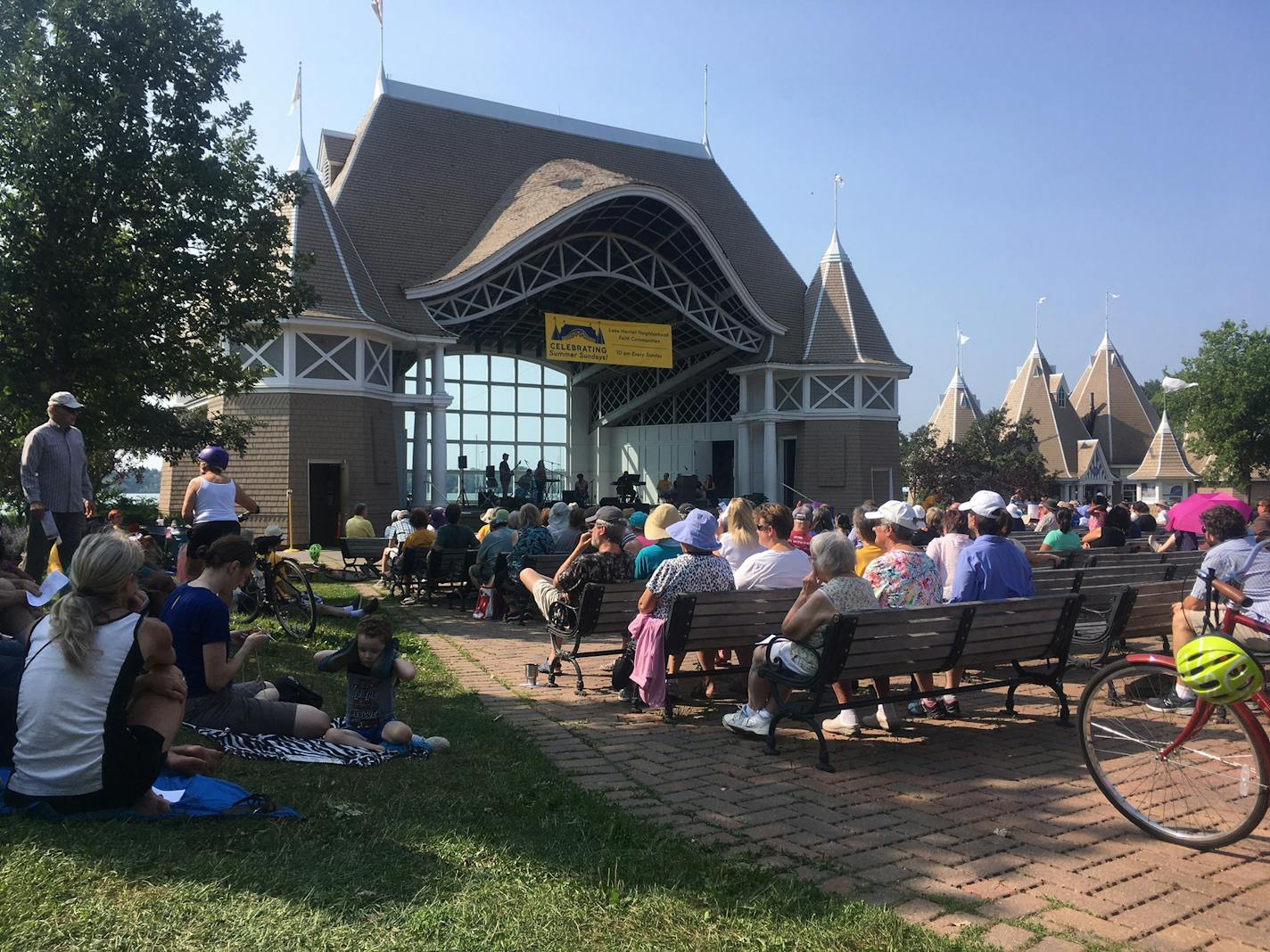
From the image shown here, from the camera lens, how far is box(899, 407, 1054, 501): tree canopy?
34844mm

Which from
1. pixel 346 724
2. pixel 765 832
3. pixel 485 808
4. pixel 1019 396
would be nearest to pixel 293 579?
pixel 346 724

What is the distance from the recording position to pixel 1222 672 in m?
3.61

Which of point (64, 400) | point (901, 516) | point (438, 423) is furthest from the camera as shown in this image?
point (438, 423)

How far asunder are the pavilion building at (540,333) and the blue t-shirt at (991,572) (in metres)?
16.0

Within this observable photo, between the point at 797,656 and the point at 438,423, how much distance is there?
67.5ft

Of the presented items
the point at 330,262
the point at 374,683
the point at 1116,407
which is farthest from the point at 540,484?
the point at 1116,407

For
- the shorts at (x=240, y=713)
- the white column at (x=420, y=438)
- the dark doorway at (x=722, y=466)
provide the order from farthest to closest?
the dark doorway at (x=722, y=466), the white column at (x=420, y=438), the shorts at (x=240, y=713)

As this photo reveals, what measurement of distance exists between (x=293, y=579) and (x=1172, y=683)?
743cm

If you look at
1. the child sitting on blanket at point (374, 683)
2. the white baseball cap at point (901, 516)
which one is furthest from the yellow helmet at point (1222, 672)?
the child sitting on blanket at point (374, 683)

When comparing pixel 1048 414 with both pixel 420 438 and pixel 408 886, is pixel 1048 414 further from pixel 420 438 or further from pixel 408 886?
pixel 408 886

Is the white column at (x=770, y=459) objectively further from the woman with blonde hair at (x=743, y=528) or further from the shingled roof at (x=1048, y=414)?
the shingled roof at (x=1048, y=414)

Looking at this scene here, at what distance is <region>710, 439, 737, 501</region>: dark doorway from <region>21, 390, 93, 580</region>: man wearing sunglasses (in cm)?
2641

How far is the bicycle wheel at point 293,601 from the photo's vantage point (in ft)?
29.1

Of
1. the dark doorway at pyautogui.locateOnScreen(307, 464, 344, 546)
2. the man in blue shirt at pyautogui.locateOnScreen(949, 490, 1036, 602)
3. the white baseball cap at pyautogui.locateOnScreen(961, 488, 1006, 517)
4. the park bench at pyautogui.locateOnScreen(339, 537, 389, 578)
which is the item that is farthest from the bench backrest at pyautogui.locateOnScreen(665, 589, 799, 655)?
the dark doorway at pyautogui.locateOnScreen(307, 464, 344, 546)
